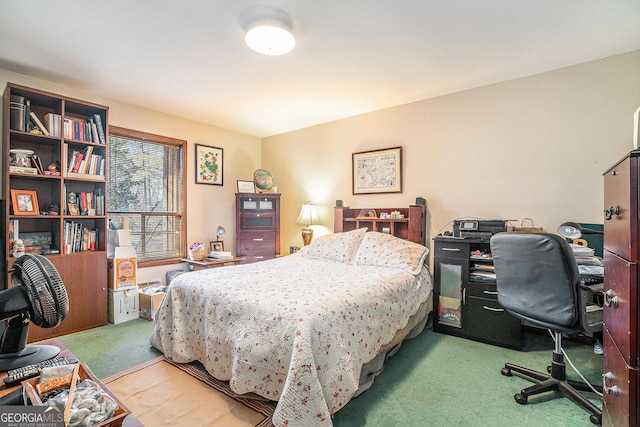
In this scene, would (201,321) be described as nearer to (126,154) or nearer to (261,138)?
→ (126,154)

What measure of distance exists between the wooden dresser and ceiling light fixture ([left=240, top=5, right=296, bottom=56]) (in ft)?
8.22

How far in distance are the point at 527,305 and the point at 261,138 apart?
14.5 ft


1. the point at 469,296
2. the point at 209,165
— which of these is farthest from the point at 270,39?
the point at 469,296

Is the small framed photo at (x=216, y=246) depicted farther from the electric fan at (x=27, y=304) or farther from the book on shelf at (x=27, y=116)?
the electric fan at (x=27, y=304)

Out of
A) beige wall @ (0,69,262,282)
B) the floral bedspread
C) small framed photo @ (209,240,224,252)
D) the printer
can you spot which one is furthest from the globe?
the printer

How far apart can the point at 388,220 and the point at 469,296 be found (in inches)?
47.3

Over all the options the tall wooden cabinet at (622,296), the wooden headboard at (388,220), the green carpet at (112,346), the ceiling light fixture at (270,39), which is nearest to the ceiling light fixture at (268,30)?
the ceiling light fixture at (270,39)

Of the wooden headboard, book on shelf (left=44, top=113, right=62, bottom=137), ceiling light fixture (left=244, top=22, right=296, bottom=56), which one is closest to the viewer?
ceiling light fixture (left=244, top=22, right=296, bottom=56)

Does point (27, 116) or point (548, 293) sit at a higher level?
point (27, 116)

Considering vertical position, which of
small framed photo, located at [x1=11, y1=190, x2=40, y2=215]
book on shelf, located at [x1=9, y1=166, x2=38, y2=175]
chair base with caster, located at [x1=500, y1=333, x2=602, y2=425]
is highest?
book on shelf, located at [x1=9, y1=166, x2=38, y2=175]

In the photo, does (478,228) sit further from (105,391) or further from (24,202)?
(24,202)

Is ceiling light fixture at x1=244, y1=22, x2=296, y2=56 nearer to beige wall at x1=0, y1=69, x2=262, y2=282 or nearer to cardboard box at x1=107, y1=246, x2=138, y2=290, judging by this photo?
beige wall at x1=0, y1=69, x2=262, y2=282

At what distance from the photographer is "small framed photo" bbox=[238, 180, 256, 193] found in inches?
184
